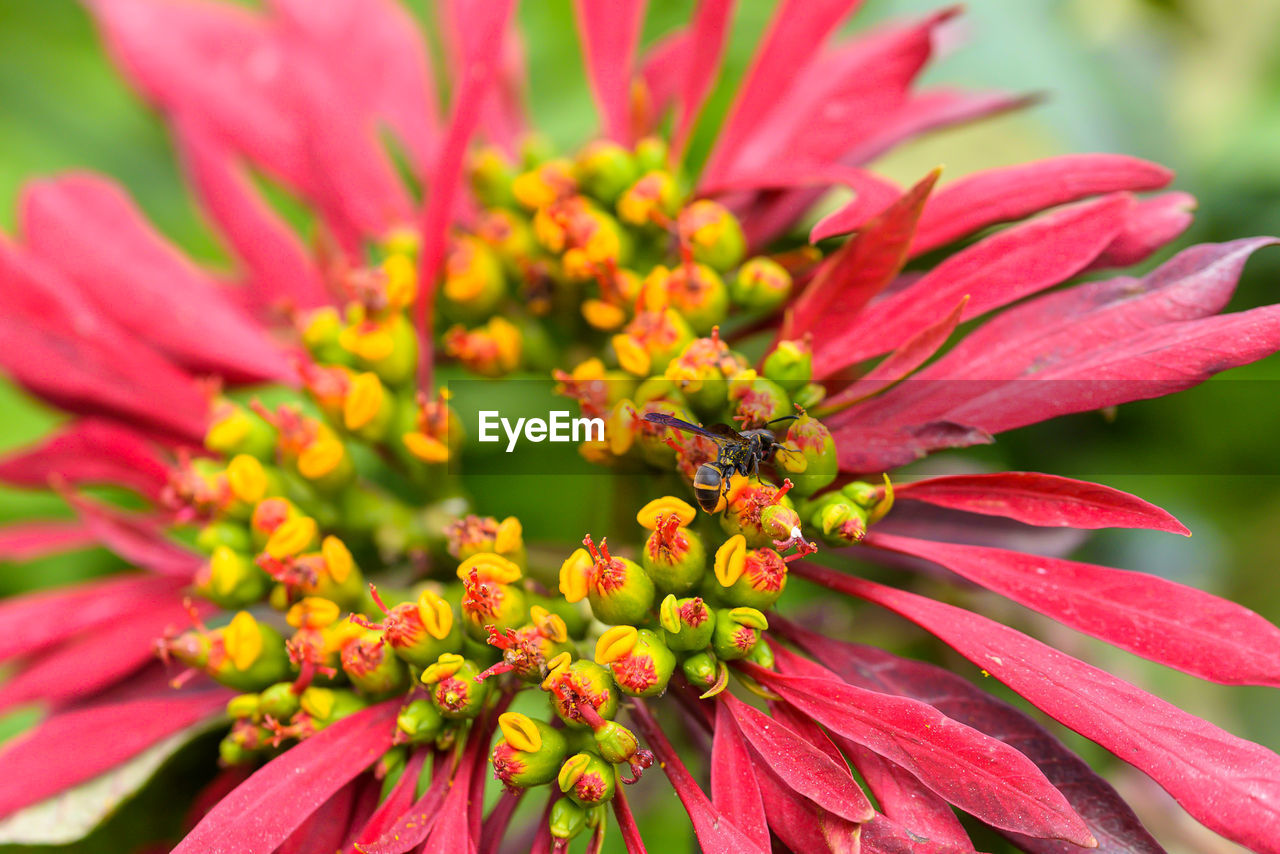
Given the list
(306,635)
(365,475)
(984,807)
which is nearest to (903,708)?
(984,807)

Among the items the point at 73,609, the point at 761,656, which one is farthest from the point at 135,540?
the point at 761,656

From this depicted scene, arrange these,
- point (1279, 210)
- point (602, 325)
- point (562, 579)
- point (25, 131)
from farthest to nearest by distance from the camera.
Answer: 1. point (25, 131)
2. point (1279, 210)
3. point (602, 325)
4. point (562, 579)

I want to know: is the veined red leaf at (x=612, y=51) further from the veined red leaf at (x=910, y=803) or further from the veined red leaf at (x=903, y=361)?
the veined red leaf at (x=910, y=803)

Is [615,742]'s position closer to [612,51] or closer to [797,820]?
[797,820]

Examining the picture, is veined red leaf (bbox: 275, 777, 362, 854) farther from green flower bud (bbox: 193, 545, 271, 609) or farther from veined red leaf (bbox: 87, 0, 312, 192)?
veined red leaf (bbox: 87, 0, 312, 192)

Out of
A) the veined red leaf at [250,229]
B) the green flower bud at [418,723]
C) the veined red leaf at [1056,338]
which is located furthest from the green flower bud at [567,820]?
the veined red leaf at [250,229]

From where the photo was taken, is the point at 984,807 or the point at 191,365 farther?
the point at 191,365

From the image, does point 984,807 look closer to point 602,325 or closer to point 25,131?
point 602,325
